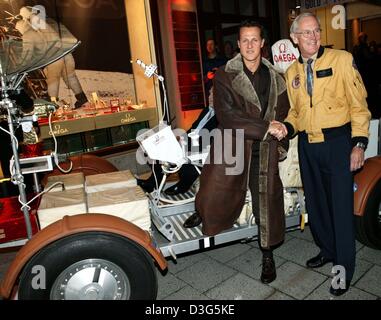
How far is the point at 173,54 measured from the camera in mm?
7816

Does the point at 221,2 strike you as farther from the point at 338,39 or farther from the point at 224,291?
the point at 224,291

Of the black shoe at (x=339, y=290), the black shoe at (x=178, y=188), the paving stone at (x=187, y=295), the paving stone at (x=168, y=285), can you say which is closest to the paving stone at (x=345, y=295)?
the black shoe at (x=339, y=290)

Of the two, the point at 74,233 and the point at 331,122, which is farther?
the point at 331,122

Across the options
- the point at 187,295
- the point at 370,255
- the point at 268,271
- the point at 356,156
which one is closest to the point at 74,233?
the point at 187,295

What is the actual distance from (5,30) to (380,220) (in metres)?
6.15

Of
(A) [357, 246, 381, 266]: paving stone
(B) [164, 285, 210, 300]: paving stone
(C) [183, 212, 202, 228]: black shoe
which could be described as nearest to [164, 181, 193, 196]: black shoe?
(C) [183, 212, 202, 228]: black shoe

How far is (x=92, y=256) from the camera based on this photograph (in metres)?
2.42

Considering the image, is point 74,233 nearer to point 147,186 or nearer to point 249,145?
point 249,145

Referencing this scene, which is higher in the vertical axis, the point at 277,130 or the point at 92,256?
the point at 277,130

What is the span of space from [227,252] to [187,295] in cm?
84

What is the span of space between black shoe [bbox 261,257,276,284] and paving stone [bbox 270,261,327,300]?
0.05 meters

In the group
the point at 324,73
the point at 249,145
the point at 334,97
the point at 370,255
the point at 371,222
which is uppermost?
the point at 324,73

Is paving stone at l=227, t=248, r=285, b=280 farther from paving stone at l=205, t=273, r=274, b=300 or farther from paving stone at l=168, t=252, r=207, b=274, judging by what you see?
paving stone at l=168, t=252, r=207, b=274

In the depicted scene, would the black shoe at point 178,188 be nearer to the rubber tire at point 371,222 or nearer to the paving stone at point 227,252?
the paving stone at point 227,252
